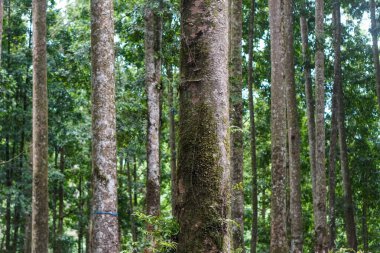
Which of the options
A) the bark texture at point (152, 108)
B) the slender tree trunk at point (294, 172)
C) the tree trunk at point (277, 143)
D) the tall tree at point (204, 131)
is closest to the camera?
the tall tree at point (204, 131)

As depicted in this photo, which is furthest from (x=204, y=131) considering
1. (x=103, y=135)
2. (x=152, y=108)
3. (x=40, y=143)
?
(x=152, y=108)

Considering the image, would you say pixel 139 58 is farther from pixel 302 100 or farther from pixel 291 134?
pixel 302 100

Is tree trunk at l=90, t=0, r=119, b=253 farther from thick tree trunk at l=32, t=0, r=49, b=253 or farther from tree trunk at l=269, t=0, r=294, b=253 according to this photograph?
tree trunk at l=269, t=0, r=294, b=253

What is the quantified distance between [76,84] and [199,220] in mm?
16587

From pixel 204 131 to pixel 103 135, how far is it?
3647 millimetres

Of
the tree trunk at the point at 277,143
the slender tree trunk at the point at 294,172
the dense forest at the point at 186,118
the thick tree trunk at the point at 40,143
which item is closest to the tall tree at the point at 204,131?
the dense forest at the point at 186,118

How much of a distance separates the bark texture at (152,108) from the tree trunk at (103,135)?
483cm

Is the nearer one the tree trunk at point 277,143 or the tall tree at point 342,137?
A: the tree trunk at point 277,143

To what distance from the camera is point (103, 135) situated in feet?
23.4

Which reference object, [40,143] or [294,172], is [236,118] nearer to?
[40,143]

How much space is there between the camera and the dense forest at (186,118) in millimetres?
3756

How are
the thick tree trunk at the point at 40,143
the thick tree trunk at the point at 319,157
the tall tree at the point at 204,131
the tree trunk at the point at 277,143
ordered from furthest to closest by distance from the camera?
the thick tree trunk at the point at 319,157
the tree trunk at the point at 277,143
the thick tree trunk at the point at 40,143
the tall tree at the point at 204,131

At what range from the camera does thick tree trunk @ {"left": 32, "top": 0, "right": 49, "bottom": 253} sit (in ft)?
34.2

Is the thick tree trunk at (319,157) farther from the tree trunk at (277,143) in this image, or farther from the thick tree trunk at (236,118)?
the thick tree trunk at (236,118)
